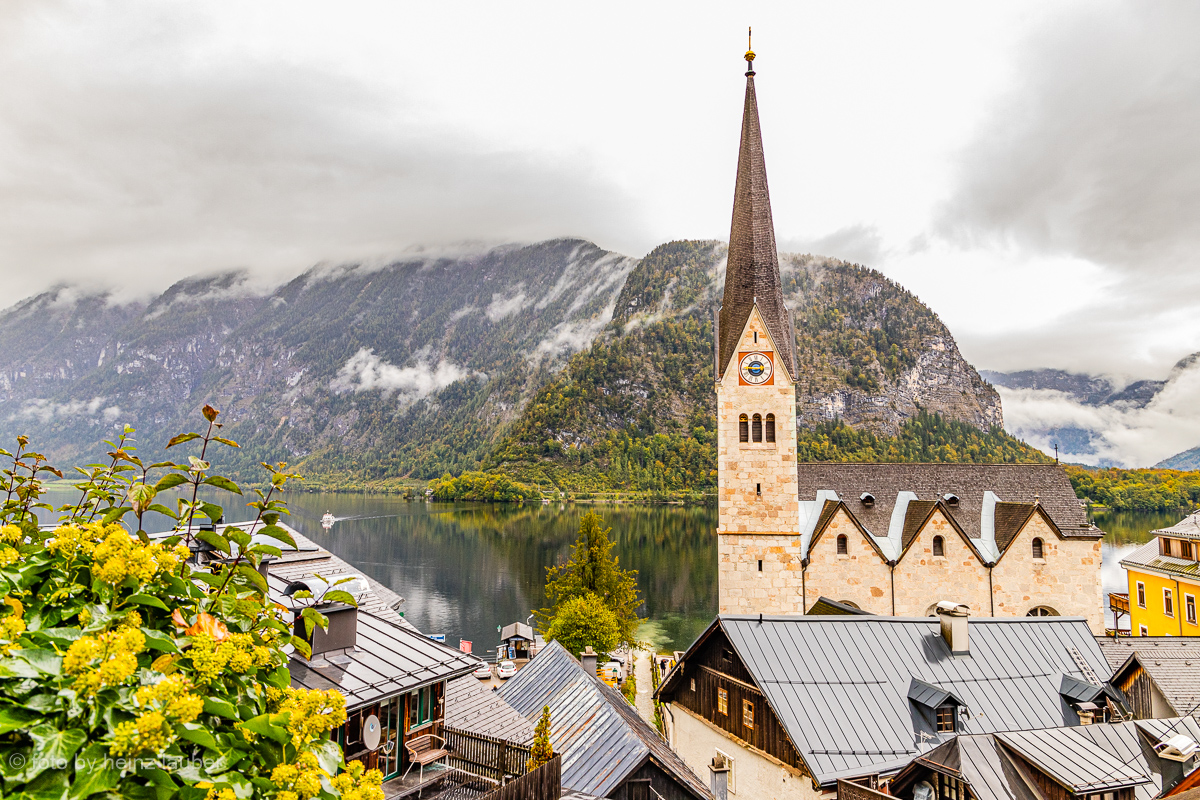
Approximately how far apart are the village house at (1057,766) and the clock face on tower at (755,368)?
→ 16.0 m

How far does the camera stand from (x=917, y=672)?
16844mm

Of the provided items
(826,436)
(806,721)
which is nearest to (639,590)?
(806,721)

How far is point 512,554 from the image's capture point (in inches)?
3199

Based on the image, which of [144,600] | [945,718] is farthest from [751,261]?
[144,600]

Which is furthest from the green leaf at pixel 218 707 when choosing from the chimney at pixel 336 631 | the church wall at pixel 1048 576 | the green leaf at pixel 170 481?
the church wall at pixel 1048 576

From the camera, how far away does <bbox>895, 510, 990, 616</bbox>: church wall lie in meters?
28.6

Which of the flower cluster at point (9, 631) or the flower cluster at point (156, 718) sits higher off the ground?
the flower cluster at point (9, 631)

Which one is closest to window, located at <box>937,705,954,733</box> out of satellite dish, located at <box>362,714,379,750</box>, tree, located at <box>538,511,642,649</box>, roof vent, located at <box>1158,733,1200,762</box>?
roof vent, located at <box>1158,733,1200,762</box>

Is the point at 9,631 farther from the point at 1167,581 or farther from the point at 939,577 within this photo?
the point at 1167,581

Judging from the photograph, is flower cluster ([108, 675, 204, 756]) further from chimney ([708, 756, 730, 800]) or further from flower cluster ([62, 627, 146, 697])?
chimney ([708, 756, 730, 800])

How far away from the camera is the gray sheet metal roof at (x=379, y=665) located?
8.98 m

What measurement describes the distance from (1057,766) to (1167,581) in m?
24.3

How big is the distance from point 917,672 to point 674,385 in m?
184

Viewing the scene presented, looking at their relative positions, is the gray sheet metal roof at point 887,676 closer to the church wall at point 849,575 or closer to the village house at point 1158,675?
the village house at point 1158,675
